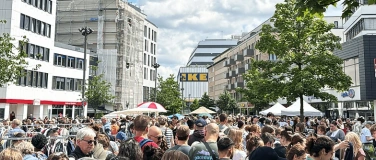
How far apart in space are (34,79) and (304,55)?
98.6 feet

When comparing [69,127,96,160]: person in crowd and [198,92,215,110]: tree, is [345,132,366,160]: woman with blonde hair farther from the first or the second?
[198,92,215,110]: tree

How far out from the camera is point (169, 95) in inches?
2625

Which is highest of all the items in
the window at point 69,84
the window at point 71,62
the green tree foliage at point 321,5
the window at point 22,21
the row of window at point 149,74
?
the window at point 22,21

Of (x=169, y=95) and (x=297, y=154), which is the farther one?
(x=169, y=95)

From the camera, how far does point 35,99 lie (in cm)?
4162

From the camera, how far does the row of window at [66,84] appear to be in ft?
156

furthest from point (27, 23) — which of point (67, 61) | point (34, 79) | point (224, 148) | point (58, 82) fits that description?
point (224, 148)

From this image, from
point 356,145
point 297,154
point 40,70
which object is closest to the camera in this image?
point 297,154

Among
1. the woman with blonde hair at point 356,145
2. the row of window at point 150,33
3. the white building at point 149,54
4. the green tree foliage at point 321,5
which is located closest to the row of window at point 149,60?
the white building at point 149,54

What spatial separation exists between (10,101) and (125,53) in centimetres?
3074

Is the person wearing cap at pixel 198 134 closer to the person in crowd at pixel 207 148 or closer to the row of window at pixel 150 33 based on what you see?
the person in crowd at pixel 207 148

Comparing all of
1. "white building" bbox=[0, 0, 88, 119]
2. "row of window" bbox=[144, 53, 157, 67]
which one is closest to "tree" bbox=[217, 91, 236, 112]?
"row of window" bbox=[144, 53, 157, 67]

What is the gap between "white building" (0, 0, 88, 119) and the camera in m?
38.1

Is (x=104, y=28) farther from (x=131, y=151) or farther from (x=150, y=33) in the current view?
(x=131, y=151)
